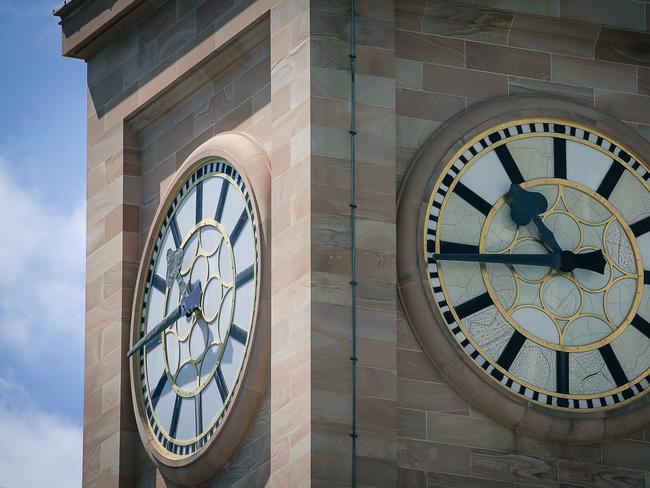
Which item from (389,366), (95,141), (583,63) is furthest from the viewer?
(95,141)

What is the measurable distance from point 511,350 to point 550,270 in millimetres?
869

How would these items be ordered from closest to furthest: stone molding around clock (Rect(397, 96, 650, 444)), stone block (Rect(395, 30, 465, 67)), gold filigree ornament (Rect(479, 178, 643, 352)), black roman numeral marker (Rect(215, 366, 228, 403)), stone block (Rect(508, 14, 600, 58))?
stone molding around clock (Rect(397, 96, 650, 444)) < gold filigree ornament (Rect(479, 178, 643, 352)) < black roman numeral marker (Rect(215, 366, 228, 403)) < stone block (Rect(395, 30, 465, 67)) < stone block (Rect(508, 14, 600, 58))

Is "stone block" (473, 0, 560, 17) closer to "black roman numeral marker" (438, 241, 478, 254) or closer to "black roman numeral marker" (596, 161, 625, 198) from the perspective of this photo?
"black roman numeral marker" (596, 161, 625, 198)

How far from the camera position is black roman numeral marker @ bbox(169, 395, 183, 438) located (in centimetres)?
3122

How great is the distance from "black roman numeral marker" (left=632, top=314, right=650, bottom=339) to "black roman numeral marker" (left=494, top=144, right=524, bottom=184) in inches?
60.4

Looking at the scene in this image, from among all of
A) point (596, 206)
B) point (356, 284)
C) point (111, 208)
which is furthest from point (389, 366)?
point (111, 208)

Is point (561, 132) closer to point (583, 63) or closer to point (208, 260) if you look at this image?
point (583, 63)

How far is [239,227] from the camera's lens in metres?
30.8

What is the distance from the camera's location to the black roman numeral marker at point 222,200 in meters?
31.2

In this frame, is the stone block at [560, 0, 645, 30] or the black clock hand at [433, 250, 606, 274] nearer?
the black clock hand at [433, 250, 606, 274]

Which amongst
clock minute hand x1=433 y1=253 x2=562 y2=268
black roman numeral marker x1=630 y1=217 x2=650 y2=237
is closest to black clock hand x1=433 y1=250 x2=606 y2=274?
clock minute hand x1=433 y1=253 x2=562 y2=268

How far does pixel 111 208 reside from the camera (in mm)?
33125

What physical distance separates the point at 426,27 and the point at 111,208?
4.04m

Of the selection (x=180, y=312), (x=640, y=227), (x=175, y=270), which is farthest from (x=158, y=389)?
(x=640, y=227)
